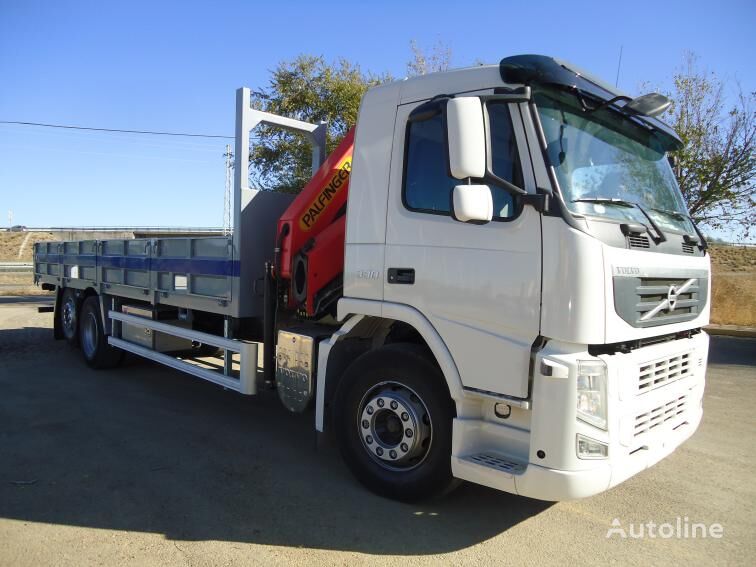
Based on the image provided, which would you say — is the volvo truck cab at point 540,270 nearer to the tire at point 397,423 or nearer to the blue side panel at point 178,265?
the tire at point 397,423

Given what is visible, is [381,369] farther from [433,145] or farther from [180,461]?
[180,461]

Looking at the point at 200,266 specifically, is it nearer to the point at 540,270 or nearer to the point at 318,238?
the point at 318,238

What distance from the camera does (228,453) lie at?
4.73 metres

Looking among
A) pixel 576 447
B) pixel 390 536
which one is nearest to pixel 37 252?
pixel 390 536

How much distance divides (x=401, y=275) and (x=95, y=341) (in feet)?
19.6

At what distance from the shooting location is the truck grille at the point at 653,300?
3.03 metres

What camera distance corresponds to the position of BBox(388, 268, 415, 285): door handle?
3665mm

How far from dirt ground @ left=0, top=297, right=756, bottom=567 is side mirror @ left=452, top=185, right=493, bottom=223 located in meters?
1.92

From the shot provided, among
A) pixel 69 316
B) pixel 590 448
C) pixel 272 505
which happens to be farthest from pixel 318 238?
pixel 69 316

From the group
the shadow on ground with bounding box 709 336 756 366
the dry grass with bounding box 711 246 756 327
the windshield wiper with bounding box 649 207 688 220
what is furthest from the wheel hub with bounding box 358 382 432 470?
the dry grass with bounding box 711 246 756 327

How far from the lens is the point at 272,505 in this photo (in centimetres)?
375

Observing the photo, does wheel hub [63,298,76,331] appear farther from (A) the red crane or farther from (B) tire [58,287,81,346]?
(A) the red crane

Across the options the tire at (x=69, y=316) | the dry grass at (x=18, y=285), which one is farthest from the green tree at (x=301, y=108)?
the dry grass at (x=18, y=285)

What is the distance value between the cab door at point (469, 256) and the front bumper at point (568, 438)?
0.24 metres
